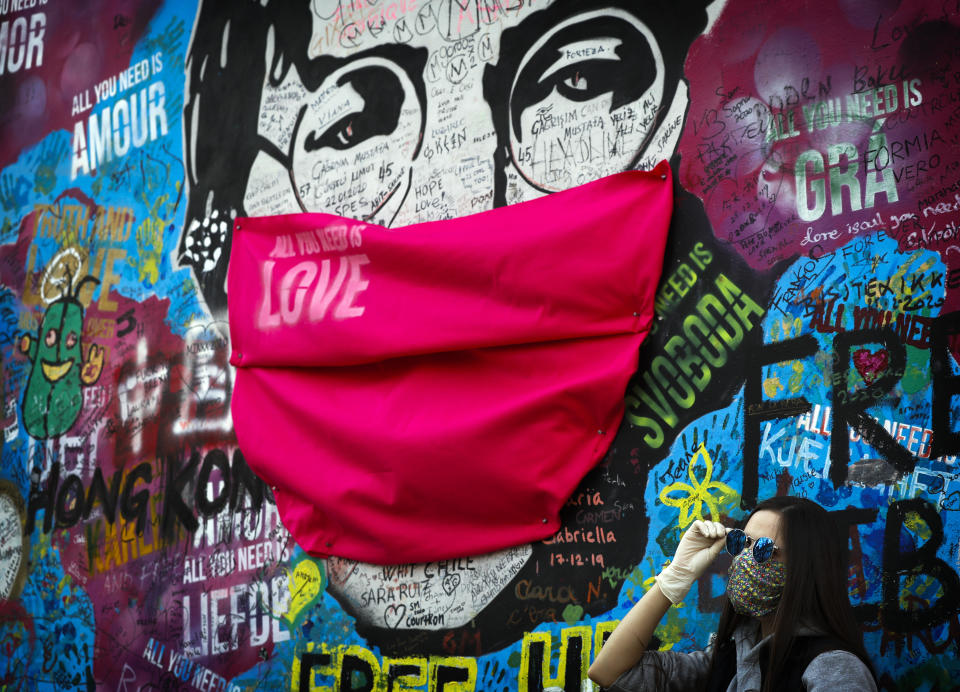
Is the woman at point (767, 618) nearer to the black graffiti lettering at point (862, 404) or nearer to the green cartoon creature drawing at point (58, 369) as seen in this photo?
the black graffiti lettering at point (862, 404)

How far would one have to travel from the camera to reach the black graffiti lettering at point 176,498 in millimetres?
4460

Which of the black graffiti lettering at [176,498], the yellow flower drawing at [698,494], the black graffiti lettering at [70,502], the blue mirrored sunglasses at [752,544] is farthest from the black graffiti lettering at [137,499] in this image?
the blue mirrored sunglasses at [752,544]

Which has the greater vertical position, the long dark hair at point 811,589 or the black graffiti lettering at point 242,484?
the black graffiti lettering at point 242,484

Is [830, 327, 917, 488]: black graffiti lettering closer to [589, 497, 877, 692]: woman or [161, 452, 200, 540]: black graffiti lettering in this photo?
[589, 497, 877, 692]: woman

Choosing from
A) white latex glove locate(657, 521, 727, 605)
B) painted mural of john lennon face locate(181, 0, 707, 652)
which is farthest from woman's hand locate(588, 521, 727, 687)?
painted mural of john lennon face locate(181, 0, 707, 652)

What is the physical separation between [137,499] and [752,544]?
10.6 feet

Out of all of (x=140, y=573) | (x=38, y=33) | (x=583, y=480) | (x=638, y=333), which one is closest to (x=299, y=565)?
(x=140, y=573)

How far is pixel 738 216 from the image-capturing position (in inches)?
125

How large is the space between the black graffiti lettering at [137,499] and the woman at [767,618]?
8.91 ft

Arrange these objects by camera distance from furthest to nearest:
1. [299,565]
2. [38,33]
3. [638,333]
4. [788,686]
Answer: [38,33], [299,565], [638,333], [788,686]

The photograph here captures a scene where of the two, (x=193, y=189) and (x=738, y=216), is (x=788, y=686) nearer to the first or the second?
(x=738, y=216)

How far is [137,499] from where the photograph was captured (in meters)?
4.66

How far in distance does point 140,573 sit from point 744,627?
10.1ft

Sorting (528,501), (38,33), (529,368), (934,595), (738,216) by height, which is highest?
(38,33)
